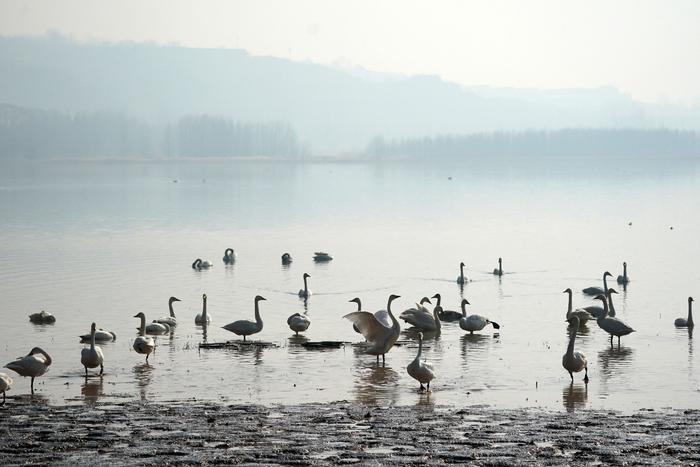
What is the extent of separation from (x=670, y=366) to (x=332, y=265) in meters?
25.1

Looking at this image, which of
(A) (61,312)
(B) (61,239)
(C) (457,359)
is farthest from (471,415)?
(B) (61,239)

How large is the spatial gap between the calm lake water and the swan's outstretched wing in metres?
0.71

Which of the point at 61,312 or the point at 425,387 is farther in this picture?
the point at 61,312

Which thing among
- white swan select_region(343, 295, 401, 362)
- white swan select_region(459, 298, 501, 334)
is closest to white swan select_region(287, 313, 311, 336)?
white swan select_region(343, 295, 401, 362)

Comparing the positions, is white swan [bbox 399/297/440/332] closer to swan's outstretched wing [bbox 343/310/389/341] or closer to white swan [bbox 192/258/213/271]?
swan's outstretched wing [bbox 343/310/389/341]

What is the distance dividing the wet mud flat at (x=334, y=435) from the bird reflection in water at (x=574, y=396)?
1.45 metres

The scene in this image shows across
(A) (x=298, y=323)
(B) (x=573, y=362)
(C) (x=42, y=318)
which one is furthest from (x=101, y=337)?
(B) (x=573, y=362)

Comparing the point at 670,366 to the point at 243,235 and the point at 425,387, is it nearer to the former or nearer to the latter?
the point at 425,387

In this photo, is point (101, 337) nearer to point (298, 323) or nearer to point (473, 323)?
point (298, 323)

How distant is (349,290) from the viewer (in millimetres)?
39188

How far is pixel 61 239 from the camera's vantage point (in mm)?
59375

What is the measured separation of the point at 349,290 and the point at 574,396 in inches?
749

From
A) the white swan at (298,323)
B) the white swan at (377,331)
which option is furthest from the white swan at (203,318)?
the white swan at (377,331)

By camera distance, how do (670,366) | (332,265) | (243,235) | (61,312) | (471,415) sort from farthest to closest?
(243,235)
(332,265)
(61,312)
(670,366)
(471,415)
